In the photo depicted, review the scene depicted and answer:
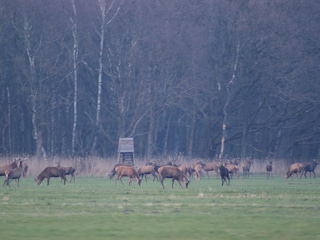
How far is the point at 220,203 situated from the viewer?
25.8 metres

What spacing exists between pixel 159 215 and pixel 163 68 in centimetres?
4475

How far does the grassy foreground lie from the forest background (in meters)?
33.2

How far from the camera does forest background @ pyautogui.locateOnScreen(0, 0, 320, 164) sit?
2446 inches

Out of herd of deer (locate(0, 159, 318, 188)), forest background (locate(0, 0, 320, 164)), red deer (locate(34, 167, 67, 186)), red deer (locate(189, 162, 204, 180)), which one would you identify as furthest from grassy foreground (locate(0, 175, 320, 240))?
forest background (locate(0, 0, 320, 164))

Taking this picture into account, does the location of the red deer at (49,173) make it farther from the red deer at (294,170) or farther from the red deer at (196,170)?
the red deer at (294,170)

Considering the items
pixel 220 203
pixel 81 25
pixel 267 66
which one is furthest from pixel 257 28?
pixel 220 203

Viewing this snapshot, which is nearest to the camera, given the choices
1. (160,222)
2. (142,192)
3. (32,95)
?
(160,222)

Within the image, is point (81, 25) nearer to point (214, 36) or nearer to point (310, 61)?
point (214, 36)

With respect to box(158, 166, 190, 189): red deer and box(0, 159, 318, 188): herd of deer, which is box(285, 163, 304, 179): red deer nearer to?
box(0, 159, 318, 188): herd of deer

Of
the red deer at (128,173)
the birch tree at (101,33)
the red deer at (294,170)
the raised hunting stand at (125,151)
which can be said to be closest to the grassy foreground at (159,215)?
the red deer at (128,173)

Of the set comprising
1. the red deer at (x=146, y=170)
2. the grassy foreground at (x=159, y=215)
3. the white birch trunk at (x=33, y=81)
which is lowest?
the grassy foreground at (x=159, y=215)

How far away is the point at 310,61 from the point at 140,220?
44624 millimetres

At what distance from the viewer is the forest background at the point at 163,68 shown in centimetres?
6212

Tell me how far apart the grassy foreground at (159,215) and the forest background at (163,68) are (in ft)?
109
